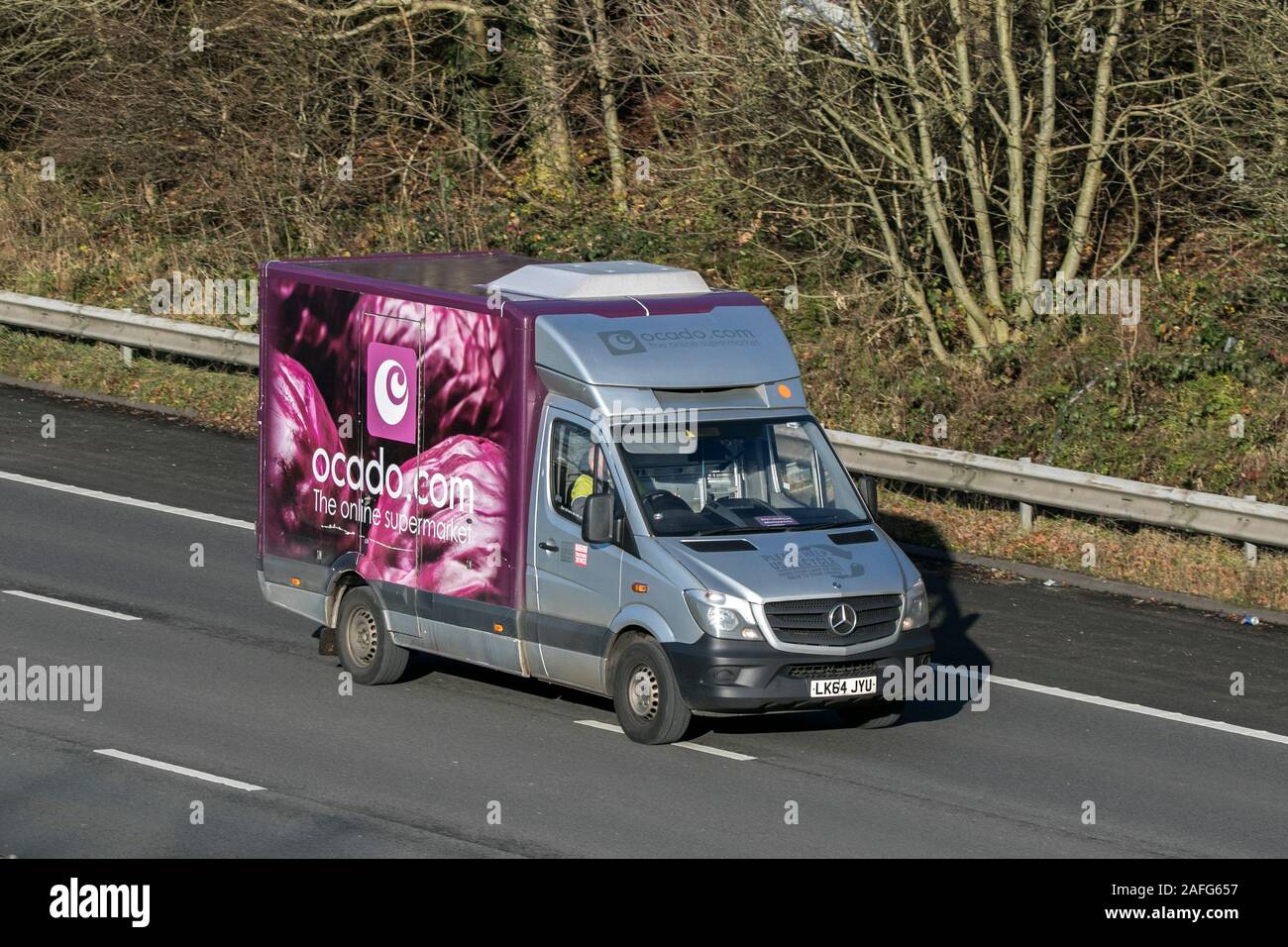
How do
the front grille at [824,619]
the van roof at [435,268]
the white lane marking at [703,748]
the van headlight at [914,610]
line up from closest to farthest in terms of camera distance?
1. the front grille at [824,619]
2. the white lane marking at [703,748]
3. the van headlight at [914,610]
4. the van roof at [435,268]

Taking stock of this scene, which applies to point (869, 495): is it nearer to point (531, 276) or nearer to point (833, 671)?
point (833, 671)

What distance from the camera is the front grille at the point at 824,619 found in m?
11.7

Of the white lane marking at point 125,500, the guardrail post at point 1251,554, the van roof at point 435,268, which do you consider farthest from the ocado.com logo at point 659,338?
the white lane marking at point 125,500

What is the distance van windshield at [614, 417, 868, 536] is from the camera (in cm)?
1218

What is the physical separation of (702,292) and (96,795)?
5.15m

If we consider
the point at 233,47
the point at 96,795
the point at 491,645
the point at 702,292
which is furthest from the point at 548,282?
the point at 233,47

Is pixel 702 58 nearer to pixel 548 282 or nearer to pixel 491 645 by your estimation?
pixel 548 282

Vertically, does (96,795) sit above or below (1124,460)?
below

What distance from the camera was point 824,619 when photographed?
11781mm

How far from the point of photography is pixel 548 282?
13.0 metres

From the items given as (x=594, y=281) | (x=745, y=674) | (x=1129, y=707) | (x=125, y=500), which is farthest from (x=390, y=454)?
(x=125, y=500)

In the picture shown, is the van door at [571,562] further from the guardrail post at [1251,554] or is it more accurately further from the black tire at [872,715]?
the guardrail post at [1251,554]

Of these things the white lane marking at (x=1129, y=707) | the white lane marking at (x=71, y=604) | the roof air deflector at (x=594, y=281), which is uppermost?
the roof air deflector at (x=594, y=281)

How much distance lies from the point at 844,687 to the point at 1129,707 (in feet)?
9.52
